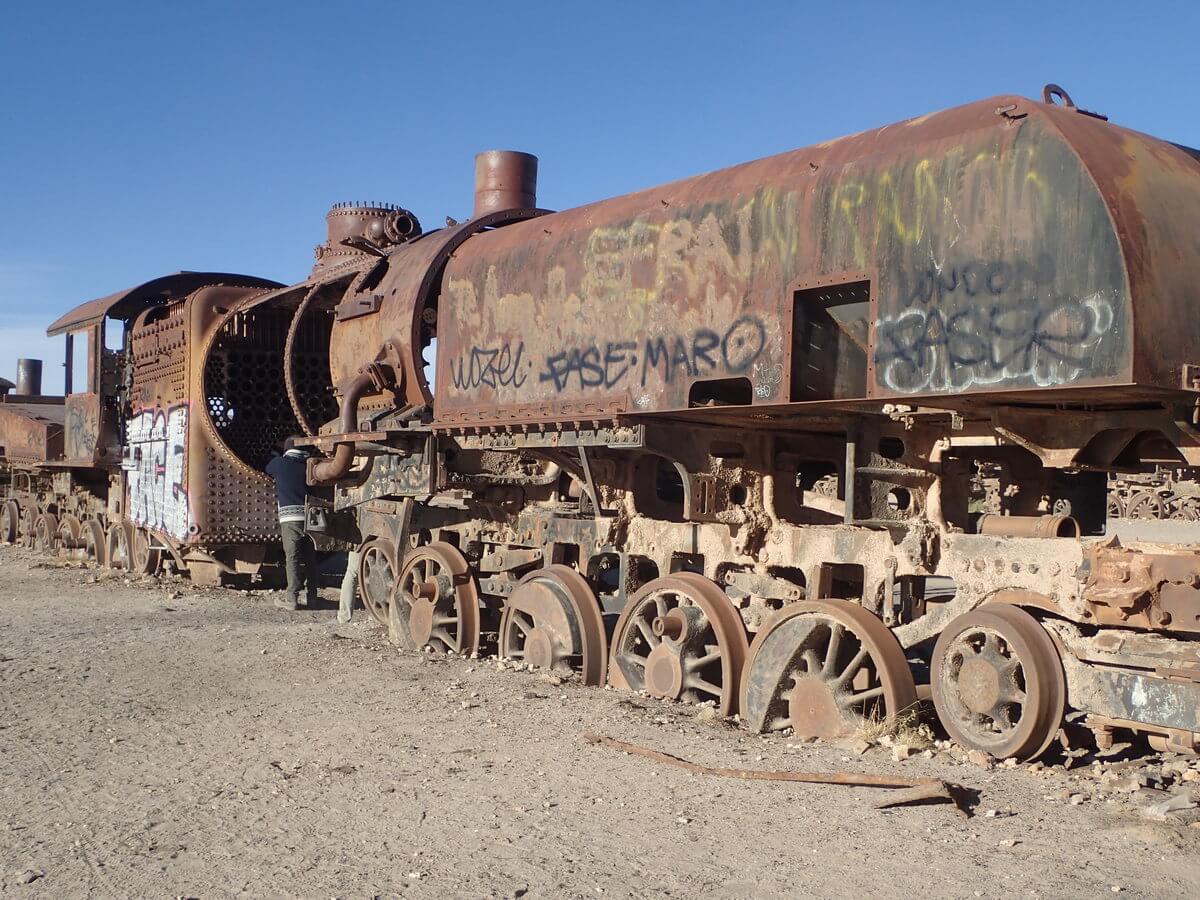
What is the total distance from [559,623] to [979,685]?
10.8 feet

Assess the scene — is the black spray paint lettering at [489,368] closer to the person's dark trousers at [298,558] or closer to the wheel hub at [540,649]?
the wheel hub at [540,649]

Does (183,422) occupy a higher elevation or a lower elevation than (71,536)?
higher

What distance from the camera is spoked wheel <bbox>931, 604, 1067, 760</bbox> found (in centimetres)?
536

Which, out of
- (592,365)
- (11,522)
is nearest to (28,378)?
(11,522)

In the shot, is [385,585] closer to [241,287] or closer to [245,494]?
[245,494]

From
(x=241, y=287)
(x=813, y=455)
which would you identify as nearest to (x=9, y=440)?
(x=241, y=287)

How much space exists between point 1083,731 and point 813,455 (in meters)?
2.58

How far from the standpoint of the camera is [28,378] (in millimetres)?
25891

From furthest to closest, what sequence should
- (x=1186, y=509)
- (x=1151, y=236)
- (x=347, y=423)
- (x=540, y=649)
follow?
(x=1186, y=509) < (x=347, y=423) < (x=540, y=649) < (x=1151, y=236)

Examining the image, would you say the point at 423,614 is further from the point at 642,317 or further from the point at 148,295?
the point at 148,295

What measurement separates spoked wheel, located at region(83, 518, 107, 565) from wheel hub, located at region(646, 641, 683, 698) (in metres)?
11.8

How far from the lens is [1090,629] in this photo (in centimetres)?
548

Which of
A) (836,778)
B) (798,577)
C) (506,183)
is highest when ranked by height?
(506,183)

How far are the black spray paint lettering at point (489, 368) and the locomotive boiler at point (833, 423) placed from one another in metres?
0.03
